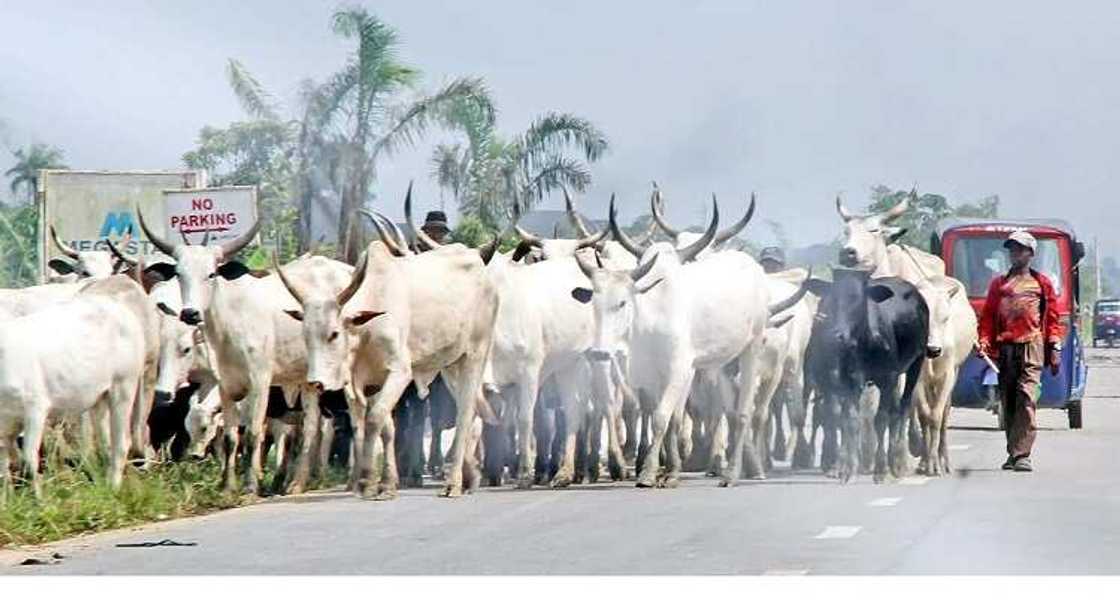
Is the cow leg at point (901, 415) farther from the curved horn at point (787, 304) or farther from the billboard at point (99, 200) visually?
the billboard at point (99, 200)

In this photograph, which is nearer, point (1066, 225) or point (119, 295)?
point (119, 295)

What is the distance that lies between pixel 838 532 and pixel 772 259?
11.0 metres

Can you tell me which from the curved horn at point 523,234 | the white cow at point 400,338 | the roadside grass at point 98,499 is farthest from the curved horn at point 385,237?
the roadside grass at point 98,499

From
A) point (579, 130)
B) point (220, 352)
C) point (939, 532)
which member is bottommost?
point (939, 532)

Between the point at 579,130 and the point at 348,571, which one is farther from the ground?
the point at 579,130

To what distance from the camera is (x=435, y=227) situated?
22.1 metres

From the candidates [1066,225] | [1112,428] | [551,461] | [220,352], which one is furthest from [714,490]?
[1066,225]

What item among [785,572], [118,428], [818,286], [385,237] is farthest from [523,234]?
[785,572]

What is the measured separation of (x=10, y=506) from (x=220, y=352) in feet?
12.0

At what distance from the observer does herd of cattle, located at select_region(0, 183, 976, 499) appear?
1791cm

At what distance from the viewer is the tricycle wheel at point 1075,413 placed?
1190 inches

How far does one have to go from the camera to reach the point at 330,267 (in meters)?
19.2

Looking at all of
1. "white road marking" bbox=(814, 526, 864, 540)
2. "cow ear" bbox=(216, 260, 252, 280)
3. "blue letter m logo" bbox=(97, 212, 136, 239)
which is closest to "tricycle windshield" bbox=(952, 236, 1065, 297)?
"blue letter m logo" bbox=(97, 212, 136, 239)

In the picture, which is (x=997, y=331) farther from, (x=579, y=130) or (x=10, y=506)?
(x=10, y=506)
